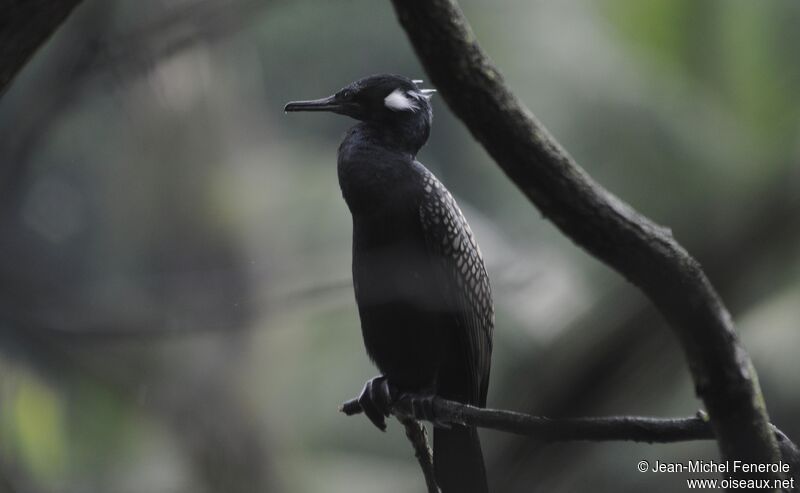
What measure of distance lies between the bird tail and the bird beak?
99 centimetres

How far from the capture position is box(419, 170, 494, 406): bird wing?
9.61 ft

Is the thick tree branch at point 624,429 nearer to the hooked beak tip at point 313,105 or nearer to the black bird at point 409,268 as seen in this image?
the black bird at point 409,268

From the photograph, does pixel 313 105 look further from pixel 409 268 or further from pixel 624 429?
pixel 624 429

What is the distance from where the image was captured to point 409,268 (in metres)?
2.95

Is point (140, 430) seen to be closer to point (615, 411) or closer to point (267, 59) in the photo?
point (267, 59)

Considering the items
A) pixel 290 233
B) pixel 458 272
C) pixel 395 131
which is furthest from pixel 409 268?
pixel 290 233

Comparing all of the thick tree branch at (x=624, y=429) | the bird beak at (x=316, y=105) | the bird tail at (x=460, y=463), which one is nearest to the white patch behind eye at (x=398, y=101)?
the bird beak at (x=316, y=105)

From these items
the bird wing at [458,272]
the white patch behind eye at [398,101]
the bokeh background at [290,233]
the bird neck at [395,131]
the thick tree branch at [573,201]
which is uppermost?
the thick tree branch at [573,201]

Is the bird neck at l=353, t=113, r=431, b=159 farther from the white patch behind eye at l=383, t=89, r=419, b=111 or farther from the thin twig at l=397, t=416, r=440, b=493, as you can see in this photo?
the thin twig at l=397, t=416, r=440, b=493

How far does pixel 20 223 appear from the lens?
6.25 meters

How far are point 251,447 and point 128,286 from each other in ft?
4.35

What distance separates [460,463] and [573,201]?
5.30ft

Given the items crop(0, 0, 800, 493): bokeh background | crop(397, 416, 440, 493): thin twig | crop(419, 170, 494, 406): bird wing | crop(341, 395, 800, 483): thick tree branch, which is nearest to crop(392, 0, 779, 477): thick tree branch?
crop(341, 395, 800, 483): thick tree branch

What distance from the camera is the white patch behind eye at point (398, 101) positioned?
283cm
